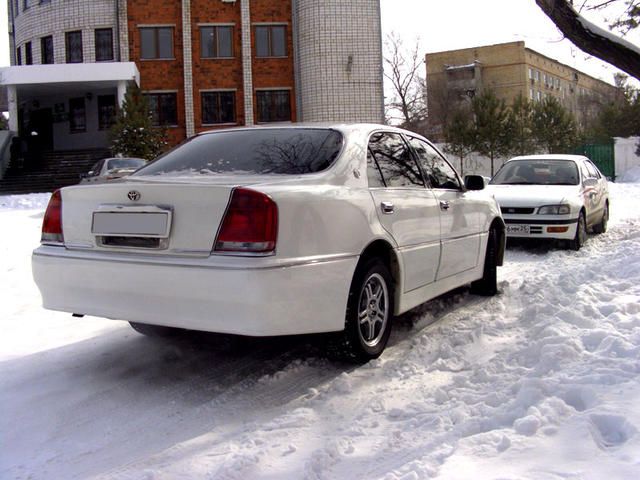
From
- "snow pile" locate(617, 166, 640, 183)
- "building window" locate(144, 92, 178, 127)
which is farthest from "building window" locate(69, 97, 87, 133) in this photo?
"snow pile" locate(617, 166, 640, 183)

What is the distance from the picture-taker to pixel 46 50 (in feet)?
104

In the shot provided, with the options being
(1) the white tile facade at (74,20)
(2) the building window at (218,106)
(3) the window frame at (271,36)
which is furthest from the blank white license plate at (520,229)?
(1) the white tile facade at (74,20)

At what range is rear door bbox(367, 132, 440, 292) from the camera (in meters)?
4.33

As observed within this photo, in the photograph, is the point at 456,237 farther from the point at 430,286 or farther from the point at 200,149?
the point at 200,149

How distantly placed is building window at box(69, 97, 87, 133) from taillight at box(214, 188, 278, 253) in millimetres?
30745

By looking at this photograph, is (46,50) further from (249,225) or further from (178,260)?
(249,225)

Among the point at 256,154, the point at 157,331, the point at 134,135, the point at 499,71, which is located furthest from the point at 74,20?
the point at 499,71

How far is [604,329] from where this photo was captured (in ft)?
13.7

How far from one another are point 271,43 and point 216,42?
2.73 meters

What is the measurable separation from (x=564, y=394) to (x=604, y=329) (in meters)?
1.16

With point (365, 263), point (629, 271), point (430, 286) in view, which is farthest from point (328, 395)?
point (629, 271)

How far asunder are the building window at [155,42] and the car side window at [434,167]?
1109 inches

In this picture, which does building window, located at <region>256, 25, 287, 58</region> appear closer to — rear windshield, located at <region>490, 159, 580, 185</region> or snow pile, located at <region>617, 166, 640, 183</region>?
snow pile, located at <region>617, 166, 640, 183</region>

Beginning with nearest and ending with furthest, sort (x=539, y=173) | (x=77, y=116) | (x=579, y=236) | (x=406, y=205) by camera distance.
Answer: (x=406, y=205)
(x=579, y=236)
(x=539, y=173)
(x=77, y=116)
